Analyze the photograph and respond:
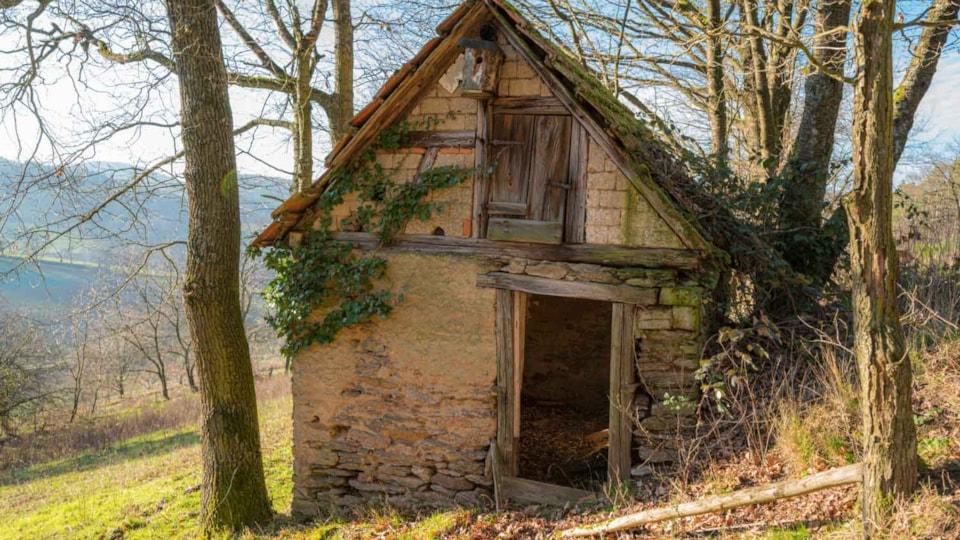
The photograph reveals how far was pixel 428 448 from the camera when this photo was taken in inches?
265

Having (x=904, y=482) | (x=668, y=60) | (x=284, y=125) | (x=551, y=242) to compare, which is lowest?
(x=904, y=482)

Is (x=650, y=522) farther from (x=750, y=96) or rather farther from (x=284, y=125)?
(x=284, y=125)

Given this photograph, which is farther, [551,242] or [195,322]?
[195,322]

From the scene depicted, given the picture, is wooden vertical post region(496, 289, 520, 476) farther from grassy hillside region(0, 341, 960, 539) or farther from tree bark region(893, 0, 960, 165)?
tree bark region(893, 0, 960, 165)

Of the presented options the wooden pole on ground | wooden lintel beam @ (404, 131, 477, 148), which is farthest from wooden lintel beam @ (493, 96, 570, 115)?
the wooden pole on ground

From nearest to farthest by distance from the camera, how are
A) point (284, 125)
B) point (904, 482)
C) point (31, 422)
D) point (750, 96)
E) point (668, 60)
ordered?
point (904, 482)
point (668, 60)
point (750, 96)
point (284, 125)
point (31, 422)

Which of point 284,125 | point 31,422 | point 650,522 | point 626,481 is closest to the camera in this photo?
point 650,522

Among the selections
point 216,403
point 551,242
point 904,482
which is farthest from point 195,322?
point 904,482

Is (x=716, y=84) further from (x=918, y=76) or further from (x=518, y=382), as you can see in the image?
(x=518, y=382)

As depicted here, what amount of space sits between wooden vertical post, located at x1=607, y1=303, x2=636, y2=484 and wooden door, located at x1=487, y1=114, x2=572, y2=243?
0.97m

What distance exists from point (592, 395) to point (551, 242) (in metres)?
4.84

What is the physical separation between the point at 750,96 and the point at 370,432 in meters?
8.40

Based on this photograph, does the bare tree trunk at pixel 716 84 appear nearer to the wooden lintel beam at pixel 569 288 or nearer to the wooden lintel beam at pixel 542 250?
the wooden lintel beam at pixel 542 250

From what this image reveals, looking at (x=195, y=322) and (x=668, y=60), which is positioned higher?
(x=668, y=60)
